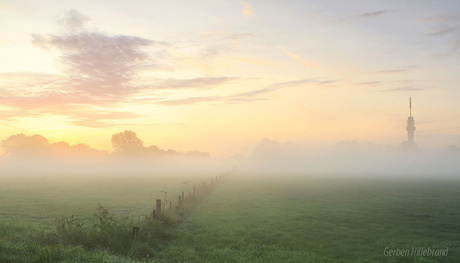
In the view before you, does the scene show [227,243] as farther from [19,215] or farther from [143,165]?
[143,165]

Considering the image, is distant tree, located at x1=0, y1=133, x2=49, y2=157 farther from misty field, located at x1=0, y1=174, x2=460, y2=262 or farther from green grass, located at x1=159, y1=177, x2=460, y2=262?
green grass, located at x1=159, y1=177, x2=460, y2=262

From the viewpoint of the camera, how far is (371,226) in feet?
74.6

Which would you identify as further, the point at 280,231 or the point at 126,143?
the point at 126,143

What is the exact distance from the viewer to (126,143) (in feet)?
556

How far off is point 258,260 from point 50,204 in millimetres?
28067

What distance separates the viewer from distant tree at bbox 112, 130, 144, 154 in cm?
16850

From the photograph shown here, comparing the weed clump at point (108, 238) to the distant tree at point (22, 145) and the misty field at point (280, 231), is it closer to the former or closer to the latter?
the misty field at point (280, 231)

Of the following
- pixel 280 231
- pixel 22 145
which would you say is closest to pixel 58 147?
pixel 22 145

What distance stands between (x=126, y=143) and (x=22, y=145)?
46990mm

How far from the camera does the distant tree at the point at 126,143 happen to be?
168m

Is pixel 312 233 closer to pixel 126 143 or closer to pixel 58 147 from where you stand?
pixel 126 143

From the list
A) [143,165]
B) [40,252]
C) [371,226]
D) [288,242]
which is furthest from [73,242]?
[143,165]

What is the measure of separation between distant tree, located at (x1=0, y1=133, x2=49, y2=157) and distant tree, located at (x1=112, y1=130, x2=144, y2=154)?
33931 mm

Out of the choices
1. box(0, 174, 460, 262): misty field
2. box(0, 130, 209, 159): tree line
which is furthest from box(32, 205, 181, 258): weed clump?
box(0, 130, 209, 159): tree line
